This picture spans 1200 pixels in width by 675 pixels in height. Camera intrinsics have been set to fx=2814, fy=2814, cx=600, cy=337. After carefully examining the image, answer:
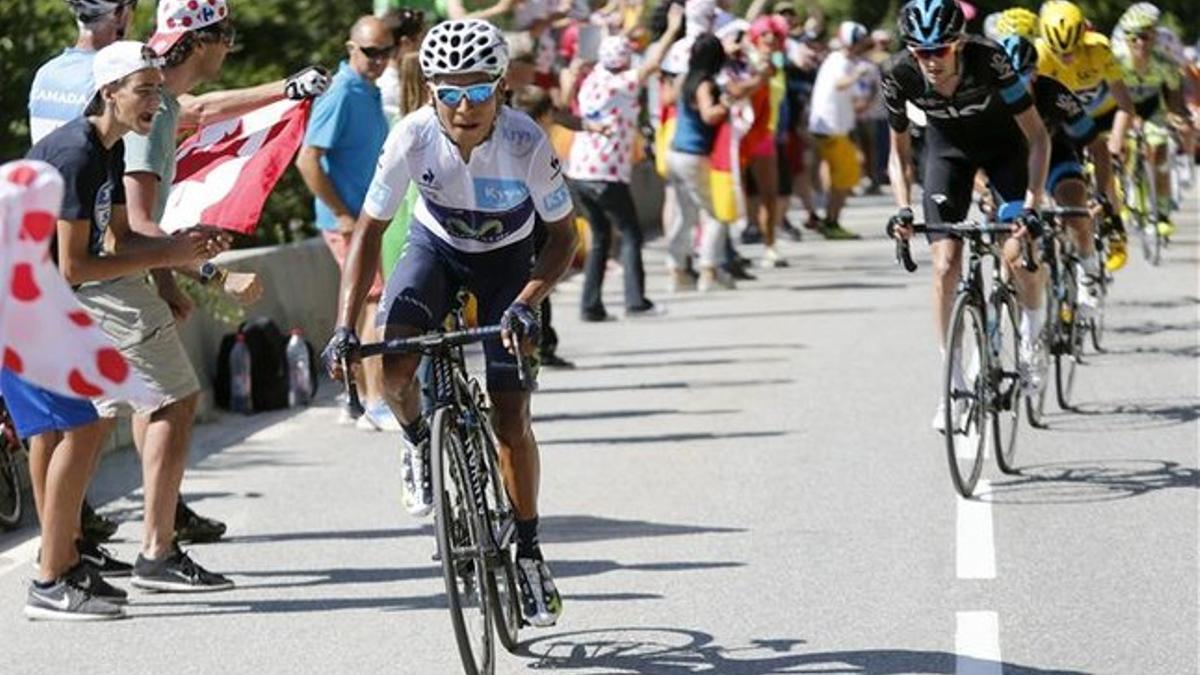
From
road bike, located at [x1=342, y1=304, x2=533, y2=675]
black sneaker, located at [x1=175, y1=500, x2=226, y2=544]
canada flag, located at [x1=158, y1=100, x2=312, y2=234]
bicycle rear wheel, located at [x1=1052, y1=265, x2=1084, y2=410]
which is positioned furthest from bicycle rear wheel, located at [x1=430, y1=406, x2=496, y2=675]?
bicycle rear wheel, located at [x1=1052, y1=265, x2=1084, y2=410]

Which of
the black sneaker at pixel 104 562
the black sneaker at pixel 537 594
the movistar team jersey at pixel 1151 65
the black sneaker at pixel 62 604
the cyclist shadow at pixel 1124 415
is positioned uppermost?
the movistar team jersey at pixel 1151 65


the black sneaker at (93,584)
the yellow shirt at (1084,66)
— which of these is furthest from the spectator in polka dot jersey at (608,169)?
the black sneaker at (93,584)

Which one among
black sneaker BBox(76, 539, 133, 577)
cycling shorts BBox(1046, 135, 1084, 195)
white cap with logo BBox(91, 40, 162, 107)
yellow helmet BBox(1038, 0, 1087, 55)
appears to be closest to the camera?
white cap with logo BBox(91, 40, 162, 107)

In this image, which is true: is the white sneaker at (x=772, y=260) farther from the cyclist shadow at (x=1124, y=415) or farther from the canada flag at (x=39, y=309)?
the canada flag at (x=39, y=309)

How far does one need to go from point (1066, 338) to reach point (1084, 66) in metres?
1.92

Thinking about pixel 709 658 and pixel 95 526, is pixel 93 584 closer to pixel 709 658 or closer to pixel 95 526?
pixel 95 526

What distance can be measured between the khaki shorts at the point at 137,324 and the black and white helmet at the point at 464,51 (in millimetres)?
1740

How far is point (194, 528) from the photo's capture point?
1053 centimetres

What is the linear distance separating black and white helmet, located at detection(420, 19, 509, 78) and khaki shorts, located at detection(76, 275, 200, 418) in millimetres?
1740

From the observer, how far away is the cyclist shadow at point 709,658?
319 inches

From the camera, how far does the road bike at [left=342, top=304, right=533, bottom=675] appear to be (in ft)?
24.7

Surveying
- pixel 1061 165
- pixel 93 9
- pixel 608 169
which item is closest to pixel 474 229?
pixel 93 9

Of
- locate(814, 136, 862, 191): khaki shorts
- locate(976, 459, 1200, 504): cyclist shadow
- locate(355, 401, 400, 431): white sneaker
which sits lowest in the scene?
locate(814, 136, 862, 191): khaki shorts

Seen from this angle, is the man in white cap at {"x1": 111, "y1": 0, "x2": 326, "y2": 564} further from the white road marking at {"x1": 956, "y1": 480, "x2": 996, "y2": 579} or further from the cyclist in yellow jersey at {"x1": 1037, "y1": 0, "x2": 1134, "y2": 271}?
the cyclist in yellow jersey at {"x1": 1037, "y1": 0, "x2": 1134, "y2": 271}
